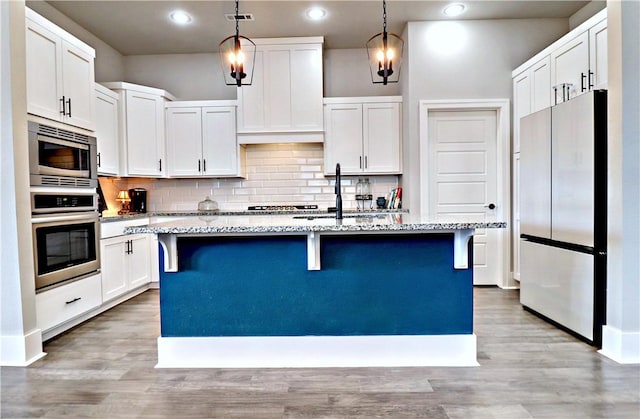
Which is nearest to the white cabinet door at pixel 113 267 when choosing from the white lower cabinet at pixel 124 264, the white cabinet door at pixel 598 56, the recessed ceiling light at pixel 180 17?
the white lower cabinet at pixel 124 264

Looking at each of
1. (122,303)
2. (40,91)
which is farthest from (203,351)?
(40,91)

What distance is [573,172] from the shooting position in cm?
278

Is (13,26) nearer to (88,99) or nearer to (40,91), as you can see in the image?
(40,91)

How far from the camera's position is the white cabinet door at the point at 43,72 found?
2.68m

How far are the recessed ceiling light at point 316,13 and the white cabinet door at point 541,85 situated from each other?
2.16m

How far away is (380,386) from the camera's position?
2.13 metres

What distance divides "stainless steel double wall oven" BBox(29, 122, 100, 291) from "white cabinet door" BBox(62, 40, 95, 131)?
15 cm

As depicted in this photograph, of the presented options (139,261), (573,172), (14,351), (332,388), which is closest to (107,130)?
(139,261)

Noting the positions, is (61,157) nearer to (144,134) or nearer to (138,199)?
(144,134)

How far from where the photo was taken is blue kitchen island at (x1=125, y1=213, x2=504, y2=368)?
7.87ft

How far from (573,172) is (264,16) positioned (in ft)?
10.5

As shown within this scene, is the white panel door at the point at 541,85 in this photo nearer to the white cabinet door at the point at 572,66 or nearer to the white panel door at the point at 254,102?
the white cabinet door at the point at 572,66

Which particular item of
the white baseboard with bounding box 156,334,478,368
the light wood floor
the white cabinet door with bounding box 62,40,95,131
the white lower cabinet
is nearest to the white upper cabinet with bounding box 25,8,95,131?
the white cabinet door with bounding box 62,40,95,131

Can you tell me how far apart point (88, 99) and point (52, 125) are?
0.58 metres
